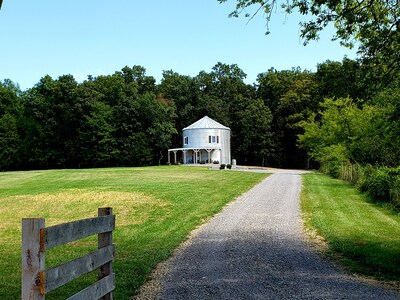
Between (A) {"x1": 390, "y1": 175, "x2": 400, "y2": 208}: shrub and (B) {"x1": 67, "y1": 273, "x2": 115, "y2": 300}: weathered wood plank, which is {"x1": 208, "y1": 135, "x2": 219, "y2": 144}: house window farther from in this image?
(B) {"x1": 67, "y1": 273, "x2": 115, "y2": 300}: weathered wood plank

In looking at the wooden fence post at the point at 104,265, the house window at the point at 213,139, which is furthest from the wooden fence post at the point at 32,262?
the house window at the point at 213,139

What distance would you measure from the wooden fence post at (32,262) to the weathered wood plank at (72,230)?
3.2 inches

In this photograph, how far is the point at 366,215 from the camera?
16641 millimetres

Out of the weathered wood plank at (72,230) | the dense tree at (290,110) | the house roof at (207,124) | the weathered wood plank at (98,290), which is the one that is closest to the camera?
the weathered wood plank at (72,230)

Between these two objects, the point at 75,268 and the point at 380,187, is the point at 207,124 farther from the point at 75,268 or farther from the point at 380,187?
the point at 75,268

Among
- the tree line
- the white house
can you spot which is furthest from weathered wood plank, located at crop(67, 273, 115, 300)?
the white house

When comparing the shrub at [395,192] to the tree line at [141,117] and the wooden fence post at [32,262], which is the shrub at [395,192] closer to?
the wooden fence post at [32,262]

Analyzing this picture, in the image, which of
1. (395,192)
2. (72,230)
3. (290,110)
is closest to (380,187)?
(395,192)

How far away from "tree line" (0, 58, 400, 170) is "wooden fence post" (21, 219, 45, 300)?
5582 centimetres

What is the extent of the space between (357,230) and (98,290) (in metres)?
10.2

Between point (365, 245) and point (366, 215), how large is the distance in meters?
5.77

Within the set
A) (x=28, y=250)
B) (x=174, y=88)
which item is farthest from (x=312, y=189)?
(x=174, y=88)

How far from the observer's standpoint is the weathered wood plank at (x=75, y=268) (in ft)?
13.8

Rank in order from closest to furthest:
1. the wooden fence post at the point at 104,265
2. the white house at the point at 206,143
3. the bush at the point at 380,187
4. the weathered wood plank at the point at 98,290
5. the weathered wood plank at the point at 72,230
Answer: the weathered wood plank at the point at 72,230
the weathered wood plank at the point at 98,290
the wooden fence post at the point at 104,265
the bush at the point at 380,187
the white house at the point at 206,143
